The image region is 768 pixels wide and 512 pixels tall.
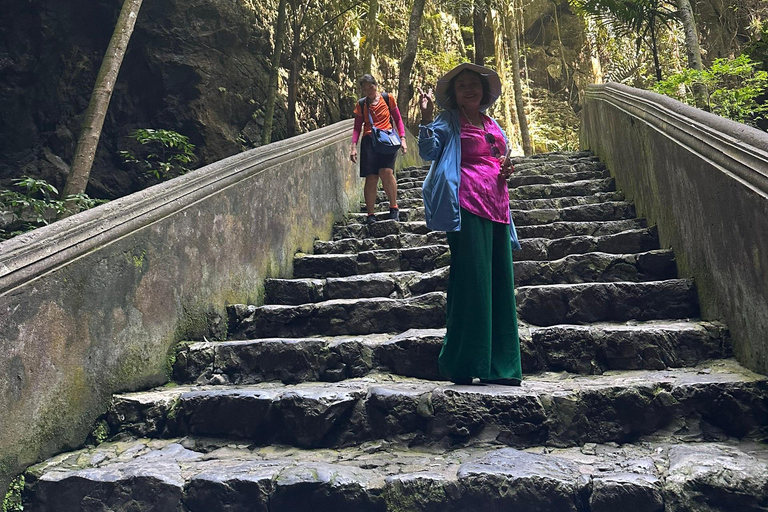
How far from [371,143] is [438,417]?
147 inches

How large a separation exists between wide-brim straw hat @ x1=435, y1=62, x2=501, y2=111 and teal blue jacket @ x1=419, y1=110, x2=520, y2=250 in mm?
97

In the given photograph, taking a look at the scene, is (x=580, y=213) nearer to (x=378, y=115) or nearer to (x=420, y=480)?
(x=378, y=115)

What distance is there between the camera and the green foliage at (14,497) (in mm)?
2295

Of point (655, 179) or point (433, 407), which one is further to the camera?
point (655, 179)

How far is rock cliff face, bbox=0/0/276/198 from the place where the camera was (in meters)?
6.79

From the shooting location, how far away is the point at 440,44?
1575cm

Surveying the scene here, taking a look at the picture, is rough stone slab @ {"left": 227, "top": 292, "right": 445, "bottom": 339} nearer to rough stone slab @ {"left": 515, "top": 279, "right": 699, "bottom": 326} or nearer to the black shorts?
rough stone slab @ {"left": 515, "top": 279, "right": 699, "bottom": 326}

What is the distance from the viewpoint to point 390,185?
5.80m

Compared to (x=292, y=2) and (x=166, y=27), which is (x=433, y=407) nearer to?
(x=166, y=27)

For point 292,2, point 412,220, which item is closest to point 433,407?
point 412,220

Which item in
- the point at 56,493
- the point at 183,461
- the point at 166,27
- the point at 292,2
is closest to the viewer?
the point at 56,493

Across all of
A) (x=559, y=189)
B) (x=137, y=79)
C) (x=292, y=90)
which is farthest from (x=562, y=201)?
(x=137, y=79)

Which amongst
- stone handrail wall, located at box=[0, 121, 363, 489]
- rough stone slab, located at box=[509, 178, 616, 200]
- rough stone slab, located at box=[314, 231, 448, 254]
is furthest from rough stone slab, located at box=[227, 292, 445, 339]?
rough stone slab, located at box=[509, 178, 616, 200]

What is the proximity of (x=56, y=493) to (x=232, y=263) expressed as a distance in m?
1.84
